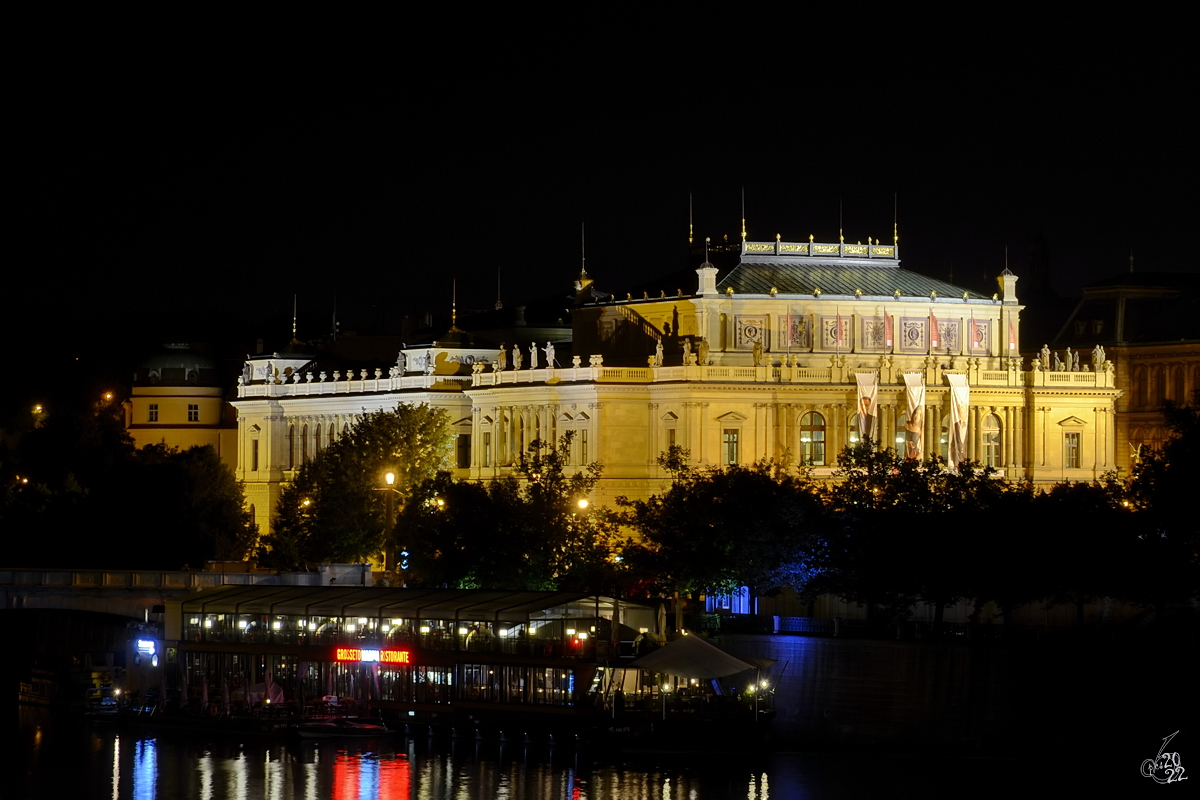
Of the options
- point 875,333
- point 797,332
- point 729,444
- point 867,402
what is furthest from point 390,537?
point 875,333

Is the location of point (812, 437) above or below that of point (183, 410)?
below

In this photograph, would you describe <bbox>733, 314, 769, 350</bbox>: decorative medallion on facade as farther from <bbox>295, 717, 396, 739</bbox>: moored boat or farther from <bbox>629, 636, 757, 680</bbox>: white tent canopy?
<bbox>629, 636, 757, 680</bbox>: white tent canopy

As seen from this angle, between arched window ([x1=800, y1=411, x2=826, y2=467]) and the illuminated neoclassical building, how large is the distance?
67mm

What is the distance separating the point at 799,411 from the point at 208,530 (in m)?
31.4

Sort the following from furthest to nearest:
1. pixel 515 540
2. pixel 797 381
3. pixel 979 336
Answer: pixel 979 336
pixel 797 381
pixel 515 540

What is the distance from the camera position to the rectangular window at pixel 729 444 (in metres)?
143

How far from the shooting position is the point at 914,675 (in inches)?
3937

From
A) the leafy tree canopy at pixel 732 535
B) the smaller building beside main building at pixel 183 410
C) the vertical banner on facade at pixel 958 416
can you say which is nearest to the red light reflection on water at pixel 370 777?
the leafy tree canopy at pixel 732 535

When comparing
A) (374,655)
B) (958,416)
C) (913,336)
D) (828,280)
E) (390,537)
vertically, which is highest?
(828,280)

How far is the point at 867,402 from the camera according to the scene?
468 feet

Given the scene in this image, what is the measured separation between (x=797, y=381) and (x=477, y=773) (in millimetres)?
50064

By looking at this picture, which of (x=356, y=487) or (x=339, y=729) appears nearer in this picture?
(x=339, y=729)

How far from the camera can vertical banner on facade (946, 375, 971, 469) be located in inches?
5699

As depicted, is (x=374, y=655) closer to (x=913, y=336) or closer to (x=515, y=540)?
(x=515, y=540)
